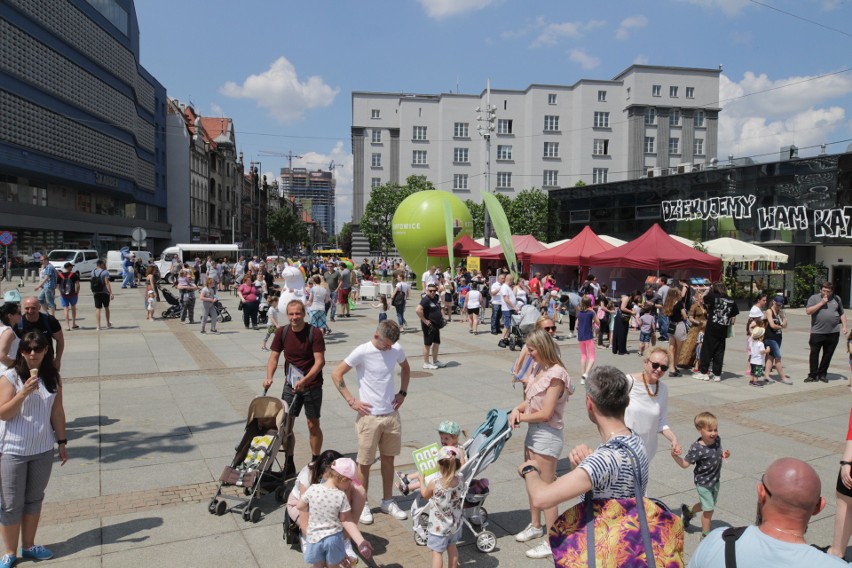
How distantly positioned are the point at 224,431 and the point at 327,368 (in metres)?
4.03

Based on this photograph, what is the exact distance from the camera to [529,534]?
182 inches

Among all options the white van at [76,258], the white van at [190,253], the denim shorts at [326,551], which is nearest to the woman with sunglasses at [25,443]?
the denim shorts at [326,551]

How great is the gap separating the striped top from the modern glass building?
37.9 meters

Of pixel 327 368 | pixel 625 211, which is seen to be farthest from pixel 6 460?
pixel 625 211

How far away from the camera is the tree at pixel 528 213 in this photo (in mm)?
51000

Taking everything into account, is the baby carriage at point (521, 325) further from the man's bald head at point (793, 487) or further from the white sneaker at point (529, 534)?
the man's bald head at point (793, 487)

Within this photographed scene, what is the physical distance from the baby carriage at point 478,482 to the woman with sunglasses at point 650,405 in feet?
3.18

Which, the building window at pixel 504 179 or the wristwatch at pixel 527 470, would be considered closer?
the wristwatch at pixel 527 470

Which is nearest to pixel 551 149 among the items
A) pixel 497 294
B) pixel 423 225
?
pixel 423 225

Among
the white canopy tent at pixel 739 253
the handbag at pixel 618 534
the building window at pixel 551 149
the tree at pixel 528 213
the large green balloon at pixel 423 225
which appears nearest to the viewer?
the handbag at pixel 618 534

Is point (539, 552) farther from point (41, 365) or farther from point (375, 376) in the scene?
point (41, 365)

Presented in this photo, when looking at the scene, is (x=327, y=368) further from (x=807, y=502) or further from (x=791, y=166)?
(x=791, y=166)

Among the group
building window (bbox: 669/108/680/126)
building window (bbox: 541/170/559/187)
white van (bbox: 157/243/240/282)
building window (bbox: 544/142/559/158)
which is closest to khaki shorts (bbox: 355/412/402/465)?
white van (bbox: 157/243/240/282)

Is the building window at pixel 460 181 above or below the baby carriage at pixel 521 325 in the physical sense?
above
